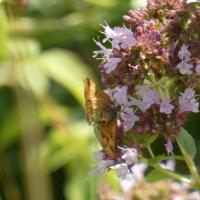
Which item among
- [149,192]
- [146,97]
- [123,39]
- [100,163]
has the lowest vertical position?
[149,192]

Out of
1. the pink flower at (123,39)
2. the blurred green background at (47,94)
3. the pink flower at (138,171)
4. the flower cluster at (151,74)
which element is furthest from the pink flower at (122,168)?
the blurred green background at (47,94)

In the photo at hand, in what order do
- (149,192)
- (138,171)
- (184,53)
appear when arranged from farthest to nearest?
(138,171) → (149,192) → (184,53)

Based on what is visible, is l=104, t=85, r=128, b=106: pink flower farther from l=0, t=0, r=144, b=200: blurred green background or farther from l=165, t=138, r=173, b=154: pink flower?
l=0, t=0, r=144, b=200: blurred green background

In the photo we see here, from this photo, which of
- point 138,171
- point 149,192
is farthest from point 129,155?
point 138,171

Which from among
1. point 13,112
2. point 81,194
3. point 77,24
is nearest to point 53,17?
point 77,24

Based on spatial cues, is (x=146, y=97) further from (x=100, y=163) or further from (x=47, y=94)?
(x=47, y=94)

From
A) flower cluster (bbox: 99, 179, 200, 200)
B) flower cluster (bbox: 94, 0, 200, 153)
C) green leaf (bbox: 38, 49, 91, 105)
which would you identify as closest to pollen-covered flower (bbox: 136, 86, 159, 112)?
flower cluster (bbox: 94, 0, 200, 153)
